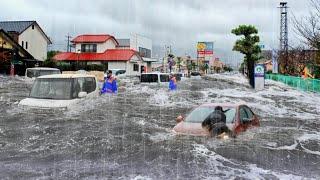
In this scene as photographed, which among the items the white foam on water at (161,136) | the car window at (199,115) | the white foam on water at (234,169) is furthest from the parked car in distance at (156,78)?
the white foam on water at (234,169)

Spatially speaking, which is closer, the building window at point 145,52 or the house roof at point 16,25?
the house roof at point 16,25

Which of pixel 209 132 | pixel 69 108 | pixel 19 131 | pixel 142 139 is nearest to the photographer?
pixel 209 132

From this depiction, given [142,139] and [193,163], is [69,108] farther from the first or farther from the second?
[193,163]

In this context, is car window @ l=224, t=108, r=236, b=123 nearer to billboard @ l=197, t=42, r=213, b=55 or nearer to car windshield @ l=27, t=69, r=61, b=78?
car windshield @ l=27, t=69, r=61, b=78

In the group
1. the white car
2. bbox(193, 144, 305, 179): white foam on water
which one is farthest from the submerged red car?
the white car

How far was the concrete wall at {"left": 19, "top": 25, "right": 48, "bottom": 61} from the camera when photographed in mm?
56109

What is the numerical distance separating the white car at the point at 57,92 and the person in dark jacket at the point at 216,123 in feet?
15.7

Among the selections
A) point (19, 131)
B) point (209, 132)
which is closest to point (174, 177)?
point (209, 132)

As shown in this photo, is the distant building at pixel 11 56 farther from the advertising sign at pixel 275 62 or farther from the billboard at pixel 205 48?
the billboard at pixel 205 48

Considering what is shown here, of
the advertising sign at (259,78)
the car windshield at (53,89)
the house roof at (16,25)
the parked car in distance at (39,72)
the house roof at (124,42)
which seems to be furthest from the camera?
the house roof at (124,42)

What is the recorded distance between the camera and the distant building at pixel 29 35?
5456 centimetres

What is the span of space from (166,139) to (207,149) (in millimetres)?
1522

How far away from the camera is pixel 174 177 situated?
7254mm

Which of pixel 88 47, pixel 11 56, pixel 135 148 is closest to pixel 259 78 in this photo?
pixel 11 56
